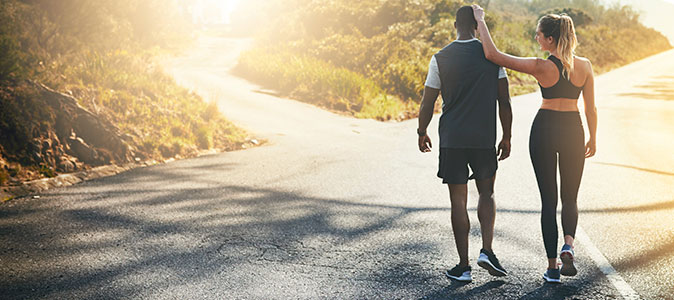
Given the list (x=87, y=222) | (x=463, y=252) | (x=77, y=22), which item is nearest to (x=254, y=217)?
(x=87, y=222)

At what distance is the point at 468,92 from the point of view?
3.96 meters

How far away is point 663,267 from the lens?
15.1 feet

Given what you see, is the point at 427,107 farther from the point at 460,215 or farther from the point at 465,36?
the point at 460,215

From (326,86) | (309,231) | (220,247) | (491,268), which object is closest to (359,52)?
(326,86)

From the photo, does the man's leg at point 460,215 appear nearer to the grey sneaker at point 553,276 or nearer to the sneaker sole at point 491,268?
the sneaker sole at point 491,268

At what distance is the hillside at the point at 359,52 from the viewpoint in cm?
1889

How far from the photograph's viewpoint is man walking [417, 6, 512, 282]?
12.9 feet

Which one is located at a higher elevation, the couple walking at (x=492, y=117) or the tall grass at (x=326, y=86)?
the couple walking at (x=492, y=117)

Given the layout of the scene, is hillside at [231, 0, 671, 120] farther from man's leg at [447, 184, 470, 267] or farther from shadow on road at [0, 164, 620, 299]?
man's leg at [447, 184, 470, 267]

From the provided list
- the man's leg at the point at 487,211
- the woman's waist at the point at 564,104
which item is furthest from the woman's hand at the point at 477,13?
the man's leg at the point at 487,211

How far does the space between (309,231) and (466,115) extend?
234 cm

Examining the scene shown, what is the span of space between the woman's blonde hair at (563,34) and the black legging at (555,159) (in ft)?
1.27

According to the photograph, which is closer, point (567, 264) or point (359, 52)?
point (567, 264)

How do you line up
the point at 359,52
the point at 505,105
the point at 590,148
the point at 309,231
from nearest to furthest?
the point at 505,105
the point at 590,148
the point at 309,231
the point at 359,52
